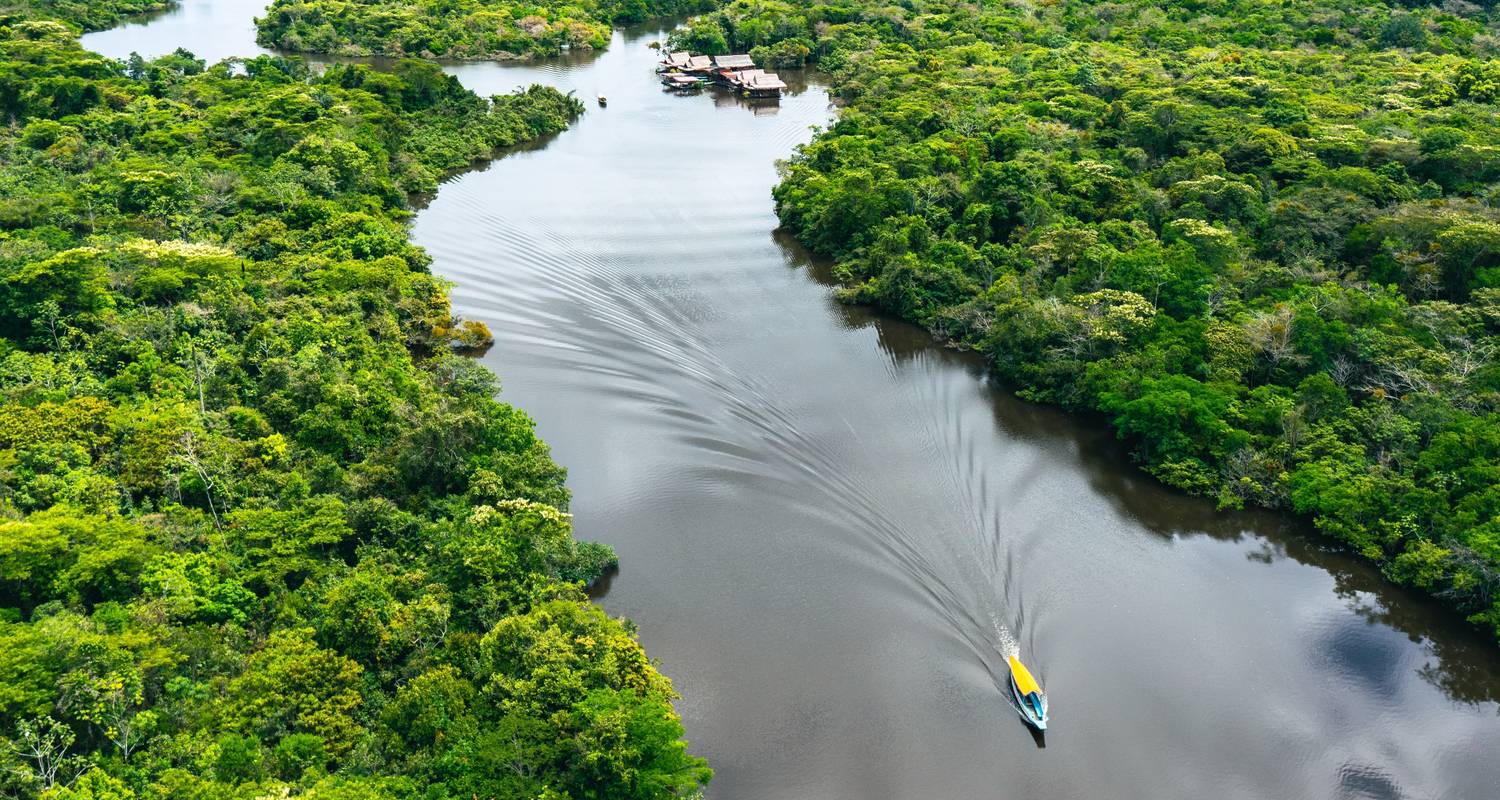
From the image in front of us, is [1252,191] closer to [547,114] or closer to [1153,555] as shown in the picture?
[1153,555]

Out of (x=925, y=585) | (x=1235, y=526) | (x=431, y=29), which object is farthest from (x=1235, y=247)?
(x=431, y=29)

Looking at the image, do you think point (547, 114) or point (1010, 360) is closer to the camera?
point (1010, 360)

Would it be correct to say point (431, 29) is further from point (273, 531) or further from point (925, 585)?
point (925, 585)

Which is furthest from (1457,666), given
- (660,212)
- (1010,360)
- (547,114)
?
(547,114)

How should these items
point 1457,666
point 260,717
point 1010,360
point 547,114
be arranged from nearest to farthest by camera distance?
point 260,717, point 1457,666, point 1010,360, point 547,114

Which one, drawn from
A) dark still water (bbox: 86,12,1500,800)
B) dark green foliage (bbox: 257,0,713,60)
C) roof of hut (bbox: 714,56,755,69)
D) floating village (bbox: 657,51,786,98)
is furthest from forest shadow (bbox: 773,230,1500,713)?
dark green foliage (bbox: 257,0,713,60)

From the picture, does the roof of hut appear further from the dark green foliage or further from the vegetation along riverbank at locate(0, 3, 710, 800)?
the vegetation along riverbank at locate(0, 3, 710, 800)
